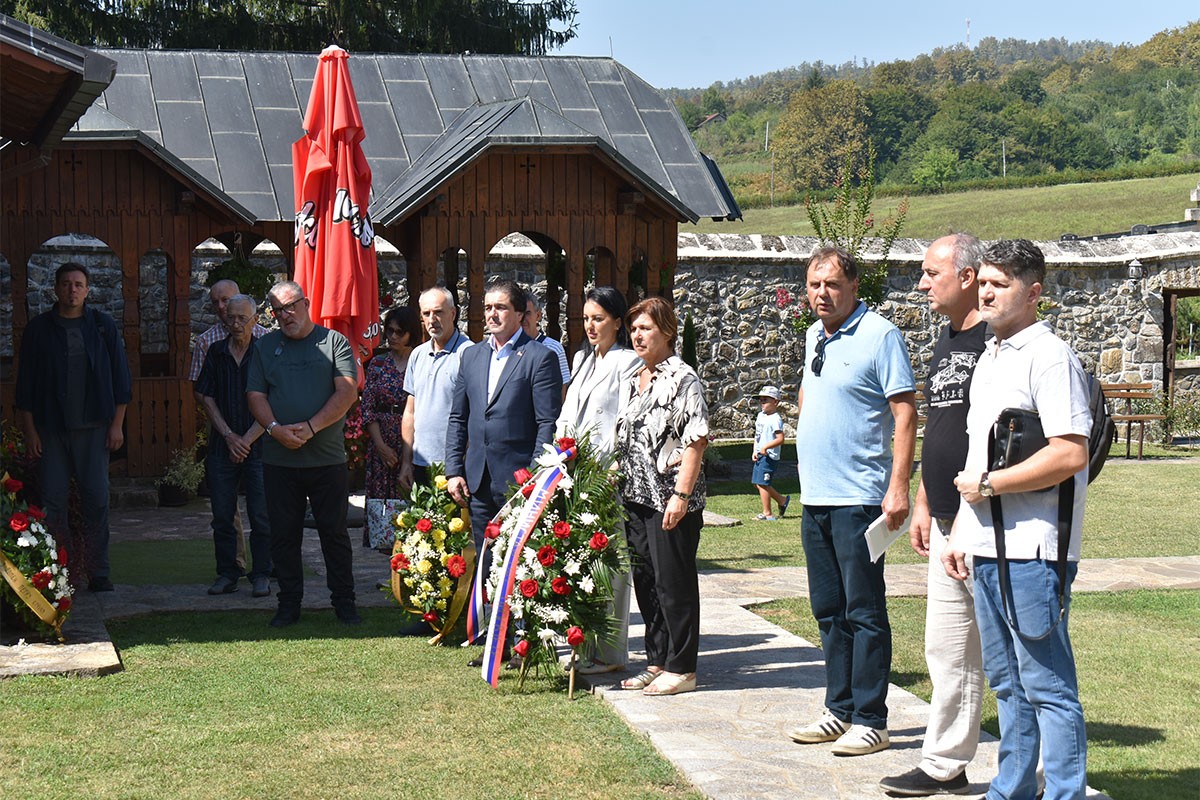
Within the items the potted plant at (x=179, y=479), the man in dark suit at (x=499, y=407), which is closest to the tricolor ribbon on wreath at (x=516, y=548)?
the man in dark suit at (x=499, y=407)

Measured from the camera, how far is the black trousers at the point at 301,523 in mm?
7590

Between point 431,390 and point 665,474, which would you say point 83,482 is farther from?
Answer: point 665,474

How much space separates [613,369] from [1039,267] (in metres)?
2.53

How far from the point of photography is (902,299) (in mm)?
20781

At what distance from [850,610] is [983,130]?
70805 millimetres

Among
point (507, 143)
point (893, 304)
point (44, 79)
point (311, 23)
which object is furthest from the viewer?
point (311, 23)

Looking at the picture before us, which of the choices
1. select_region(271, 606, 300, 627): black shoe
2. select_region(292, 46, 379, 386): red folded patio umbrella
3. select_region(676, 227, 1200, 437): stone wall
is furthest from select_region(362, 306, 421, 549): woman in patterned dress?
select_region(676, 227, 1200, 437): stone wall

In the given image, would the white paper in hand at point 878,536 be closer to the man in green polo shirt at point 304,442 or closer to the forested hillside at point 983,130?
the man in green polo shirt at point 304,442

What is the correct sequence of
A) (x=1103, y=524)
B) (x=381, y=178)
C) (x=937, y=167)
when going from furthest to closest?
1. (x=937, y=167)
2. (x=381, y=178)
3. (x=1103, y=524)

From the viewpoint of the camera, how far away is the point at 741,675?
21.1ft

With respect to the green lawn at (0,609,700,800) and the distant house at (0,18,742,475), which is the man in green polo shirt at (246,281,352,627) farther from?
the distant house at (0,18,742,475)

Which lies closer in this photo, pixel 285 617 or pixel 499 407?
pixel 499 407

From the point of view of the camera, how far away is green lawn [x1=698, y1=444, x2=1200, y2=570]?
10.5 meters

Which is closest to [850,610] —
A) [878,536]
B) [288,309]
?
[878,536]
